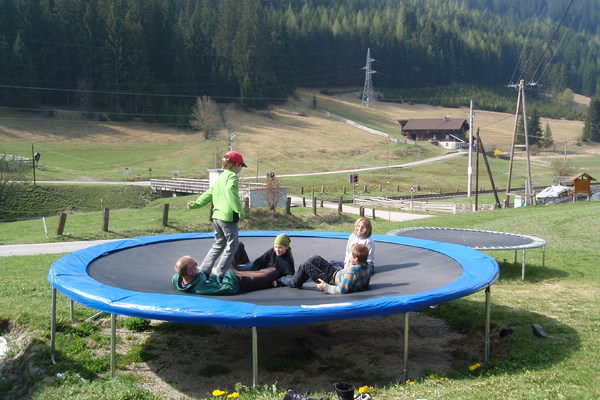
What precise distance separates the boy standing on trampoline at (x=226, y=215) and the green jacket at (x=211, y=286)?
13 cm

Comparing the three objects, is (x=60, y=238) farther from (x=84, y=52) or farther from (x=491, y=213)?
(x=84, y=52)

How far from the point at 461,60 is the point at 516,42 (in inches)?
1071

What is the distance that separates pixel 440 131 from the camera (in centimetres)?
6806

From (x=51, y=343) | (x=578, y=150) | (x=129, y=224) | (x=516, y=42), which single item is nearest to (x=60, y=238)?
(x=129, y=224)

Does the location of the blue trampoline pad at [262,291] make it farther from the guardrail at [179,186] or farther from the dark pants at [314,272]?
the guardrail at [179,186]

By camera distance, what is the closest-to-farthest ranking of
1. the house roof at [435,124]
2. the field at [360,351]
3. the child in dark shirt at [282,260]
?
the field at [360,351], the child in dark shirt at [282,260], the house roof at [435,124]

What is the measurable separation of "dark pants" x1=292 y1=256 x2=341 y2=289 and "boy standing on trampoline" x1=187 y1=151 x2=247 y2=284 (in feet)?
2.38

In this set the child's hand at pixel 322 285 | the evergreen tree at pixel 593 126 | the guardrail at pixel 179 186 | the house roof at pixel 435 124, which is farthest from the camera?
the evergreen tree at pixel 593 126

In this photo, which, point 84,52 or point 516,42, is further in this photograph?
point 516,42

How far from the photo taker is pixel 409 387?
4.18m

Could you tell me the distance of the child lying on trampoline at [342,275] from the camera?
5.22m

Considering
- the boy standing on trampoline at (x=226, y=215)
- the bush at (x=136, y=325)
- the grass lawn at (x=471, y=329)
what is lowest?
the bush at (x=136, y=325)

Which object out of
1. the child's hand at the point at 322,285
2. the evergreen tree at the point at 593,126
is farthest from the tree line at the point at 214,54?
the child's hand at the point at 322,285

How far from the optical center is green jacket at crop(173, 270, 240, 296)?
5.23 m
